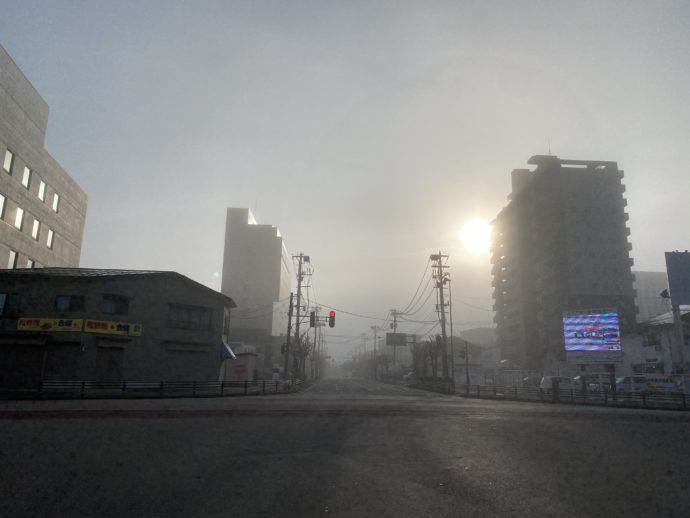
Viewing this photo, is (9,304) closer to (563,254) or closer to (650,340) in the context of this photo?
(650,340)

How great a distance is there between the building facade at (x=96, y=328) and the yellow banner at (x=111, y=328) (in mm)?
63

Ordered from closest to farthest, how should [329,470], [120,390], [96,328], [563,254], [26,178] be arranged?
[329,470]
[120,390]
[96,328]
[26,178]
[563,254]

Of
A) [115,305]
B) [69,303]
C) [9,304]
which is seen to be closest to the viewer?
[9,304]

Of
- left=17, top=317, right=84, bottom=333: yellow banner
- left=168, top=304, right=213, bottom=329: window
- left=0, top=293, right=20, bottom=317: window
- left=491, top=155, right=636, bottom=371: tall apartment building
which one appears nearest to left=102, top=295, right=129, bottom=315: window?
left=17, top=317, right=84, bottom=333: yellow banner

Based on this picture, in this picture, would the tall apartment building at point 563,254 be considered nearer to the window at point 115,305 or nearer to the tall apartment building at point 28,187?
the window at point 115,305

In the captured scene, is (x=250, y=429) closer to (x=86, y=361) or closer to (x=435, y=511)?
(x=435, y=511)

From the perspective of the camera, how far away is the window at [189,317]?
1578 inches

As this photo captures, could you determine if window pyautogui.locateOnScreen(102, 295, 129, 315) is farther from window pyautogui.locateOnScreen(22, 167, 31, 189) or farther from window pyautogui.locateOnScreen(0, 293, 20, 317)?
window pyautogui.locateOnScreen(22, 167, 31, 189)

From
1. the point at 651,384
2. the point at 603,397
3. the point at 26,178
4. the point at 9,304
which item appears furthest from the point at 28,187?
the point at 651,384

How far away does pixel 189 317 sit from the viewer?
41.4 m

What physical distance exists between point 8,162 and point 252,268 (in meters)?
120

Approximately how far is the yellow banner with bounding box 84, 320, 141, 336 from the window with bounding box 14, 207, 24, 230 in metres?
20.1

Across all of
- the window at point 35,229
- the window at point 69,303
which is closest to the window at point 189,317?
the window at point 69,303

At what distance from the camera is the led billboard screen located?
132ft
